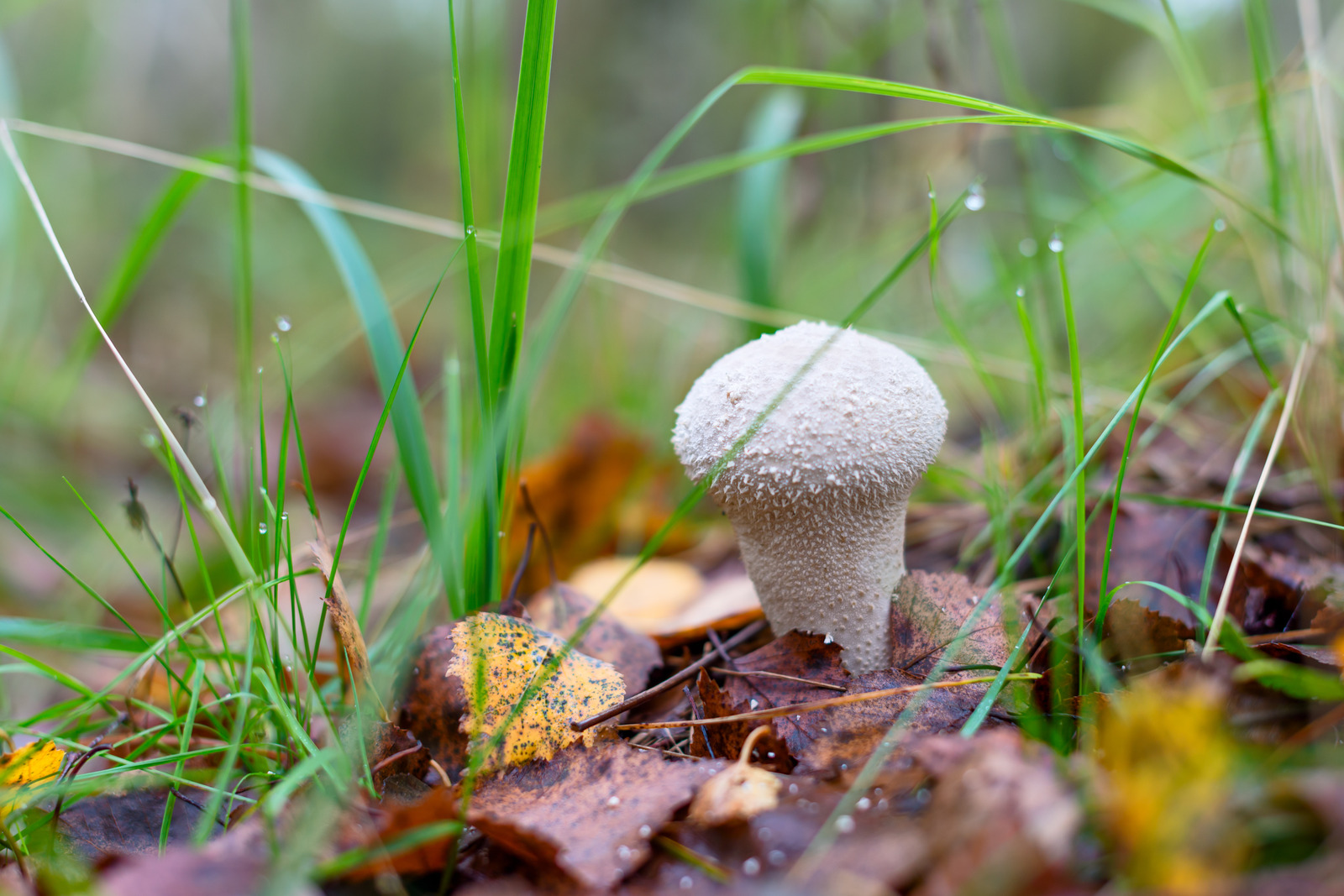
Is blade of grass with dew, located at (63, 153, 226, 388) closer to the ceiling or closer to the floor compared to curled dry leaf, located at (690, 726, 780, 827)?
closer to the ceiling

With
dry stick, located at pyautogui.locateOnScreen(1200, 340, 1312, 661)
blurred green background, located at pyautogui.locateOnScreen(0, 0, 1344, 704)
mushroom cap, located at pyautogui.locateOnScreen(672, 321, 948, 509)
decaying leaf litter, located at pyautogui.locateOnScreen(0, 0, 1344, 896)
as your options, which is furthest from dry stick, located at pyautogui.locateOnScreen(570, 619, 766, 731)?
blurred green background, located at pyautogui.locateOnScreen(0, 0, 1344, 704)

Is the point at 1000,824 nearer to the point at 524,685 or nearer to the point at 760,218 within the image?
the point at 524,685

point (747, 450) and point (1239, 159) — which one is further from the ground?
point (1239, 159)

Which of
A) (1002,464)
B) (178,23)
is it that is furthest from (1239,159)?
(178,23)

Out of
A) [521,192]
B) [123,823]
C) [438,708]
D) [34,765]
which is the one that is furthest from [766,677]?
[34,765]

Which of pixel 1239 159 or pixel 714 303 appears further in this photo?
pixel 1239 159

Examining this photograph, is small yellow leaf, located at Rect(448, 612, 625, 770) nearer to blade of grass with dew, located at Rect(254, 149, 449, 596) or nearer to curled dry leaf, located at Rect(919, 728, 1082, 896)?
blade of grass with dew, located at Rect(254, 149, 449, 596)

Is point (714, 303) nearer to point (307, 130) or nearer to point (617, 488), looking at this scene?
point (617, 488)
